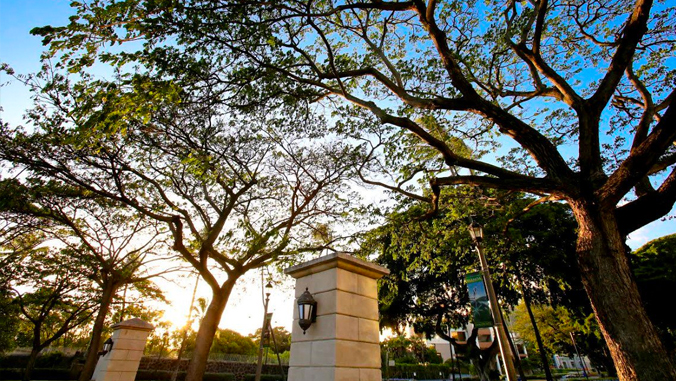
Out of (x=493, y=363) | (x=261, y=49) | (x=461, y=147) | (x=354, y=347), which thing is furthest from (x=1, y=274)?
(x=493, y=363)

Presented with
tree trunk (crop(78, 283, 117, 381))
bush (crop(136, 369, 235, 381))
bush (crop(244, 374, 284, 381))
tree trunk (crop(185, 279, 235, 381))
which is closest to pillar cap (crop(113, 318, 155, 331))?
tree trunk (crop(185, 279, 235, 381))

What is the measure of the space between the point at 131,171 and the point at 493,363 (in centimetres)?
2505

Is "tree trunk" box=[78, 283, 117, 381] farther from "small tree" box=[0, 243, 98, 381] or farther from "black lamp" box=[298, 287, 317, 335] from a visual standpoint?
"black lamp" box=[298, 287, 317, 335]

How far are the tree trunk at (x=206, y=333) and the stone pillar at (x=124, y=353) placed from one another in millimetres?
2678

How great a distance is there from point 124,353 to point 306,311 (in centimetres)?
735

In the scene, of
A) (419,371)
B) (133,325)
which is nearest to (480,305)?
(133,325)

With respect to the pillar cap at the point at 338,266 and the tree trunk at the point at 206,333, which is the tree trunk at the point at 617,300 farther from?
the tree trunk at the point at 206,333

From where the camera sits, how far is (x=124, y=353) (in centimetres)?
831

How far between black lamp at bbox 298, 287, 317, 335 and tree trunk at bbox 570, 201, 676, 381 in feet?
14.4

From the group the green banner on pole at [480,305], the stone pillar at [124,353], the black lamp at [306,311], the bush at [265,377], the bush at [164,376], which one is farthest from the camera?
the bush at [265,377]

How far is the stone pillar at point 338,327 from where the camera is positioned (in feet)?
12.3

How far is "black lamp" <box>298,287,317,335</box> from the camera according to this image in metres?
4.03

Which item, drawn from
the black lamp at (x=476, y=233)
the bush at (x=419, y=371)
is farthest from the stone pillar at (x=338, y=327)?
the bush at (x=419, y=371)

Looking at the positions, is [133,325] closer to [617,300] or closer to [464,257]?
[617,300]
